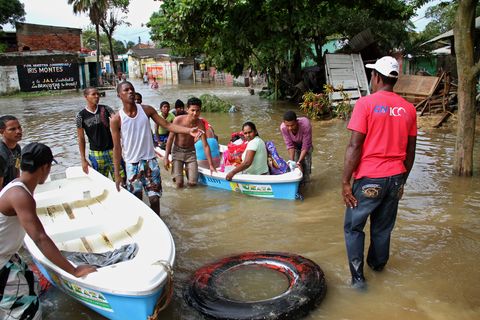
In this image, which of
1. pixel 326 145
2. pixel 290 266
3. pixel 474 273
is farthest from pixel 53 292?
pixel 326 145

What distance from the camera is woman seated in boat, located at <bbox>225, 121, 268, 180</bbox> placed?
616 centimetres

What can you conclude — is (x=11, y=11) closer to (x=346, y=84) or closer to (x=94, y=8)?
(x=94, y=8)

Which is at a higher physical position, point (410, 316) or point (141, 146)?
point (141, 146)

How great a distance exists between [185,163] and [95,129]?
2.05 meters

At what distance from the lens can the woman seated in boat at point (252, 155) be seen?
6.16 meters

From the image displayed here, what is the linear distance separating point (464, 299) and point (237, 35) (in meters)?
12.5

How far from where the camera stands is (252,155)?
246 inches

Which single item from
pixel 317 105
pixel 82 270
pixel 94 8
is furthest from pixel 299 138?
pixel 94 8

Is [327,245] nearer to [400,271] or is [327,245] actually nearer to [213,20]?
[400,271]

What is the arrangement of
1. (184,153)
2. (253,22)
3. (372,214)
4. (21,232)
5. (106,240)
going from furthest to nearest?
(253,22) < (184,153) < (106,240) < (372,214) < (21,232)

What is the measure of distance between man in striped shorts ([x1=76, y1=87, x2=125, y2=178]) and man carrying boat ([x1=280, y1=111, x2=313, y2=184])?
2.51 meters

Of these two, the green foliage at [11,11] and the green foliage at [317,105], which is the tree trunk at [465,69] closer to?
the green foliage at [317,105]

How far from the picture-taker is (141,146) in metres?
4.99

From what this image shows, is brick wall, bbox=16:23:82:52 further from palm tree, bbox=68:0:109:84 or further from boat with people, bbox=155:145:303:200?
boat with people, bbox=155:145:303:200
